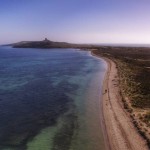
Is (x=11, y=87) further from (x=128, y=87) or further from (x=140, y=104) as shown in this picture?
(x=140, y=104)

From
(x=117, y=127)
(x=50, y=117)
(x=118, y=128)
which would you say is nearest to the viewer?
(x=118, y=128)

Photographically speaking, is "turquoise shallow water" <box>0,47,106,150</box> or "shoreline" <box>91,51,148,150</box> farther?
"turquoise shallow water" <box>0,47,106,150</box>

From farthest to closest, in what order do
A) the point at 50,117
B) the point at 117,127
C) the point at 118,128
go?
1. the point at 50,117
2. the point at 117,127
3. the point at 118,128

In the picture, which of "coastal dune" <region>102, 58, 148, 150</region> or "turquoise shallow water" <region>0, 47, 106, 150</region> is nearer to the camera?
"coastal dune" <region>102, 58, 148, 150</region>

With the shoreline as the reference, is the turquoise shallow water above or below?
below

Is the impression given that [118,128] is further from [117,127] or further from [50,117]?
[50,117]

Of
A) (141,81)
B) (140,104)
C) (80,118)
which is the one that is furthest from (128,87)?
(80,118)

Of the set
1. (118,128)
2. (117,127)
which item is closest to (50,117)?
(117,127)

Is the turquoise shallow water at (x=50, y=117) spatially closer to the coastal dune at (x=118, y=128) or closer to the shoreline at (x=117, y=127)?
the shoreline at (x=117, y=127)

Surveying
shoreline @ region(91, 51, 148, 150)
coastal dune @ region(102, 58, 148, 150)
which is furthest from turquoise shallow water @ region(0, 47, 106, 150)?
coastal dune @ region(102, 58, 148, 150)

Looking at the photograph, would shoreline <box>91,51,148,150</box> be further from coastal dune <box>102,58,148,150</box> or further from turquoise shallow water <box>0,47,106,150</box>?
turquoise shallow water <box>0,47,106,150</box>

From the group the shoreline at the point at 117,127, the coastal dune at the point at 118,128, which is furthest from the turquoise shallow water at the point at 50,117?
the coastal dune at the point at 118,128
